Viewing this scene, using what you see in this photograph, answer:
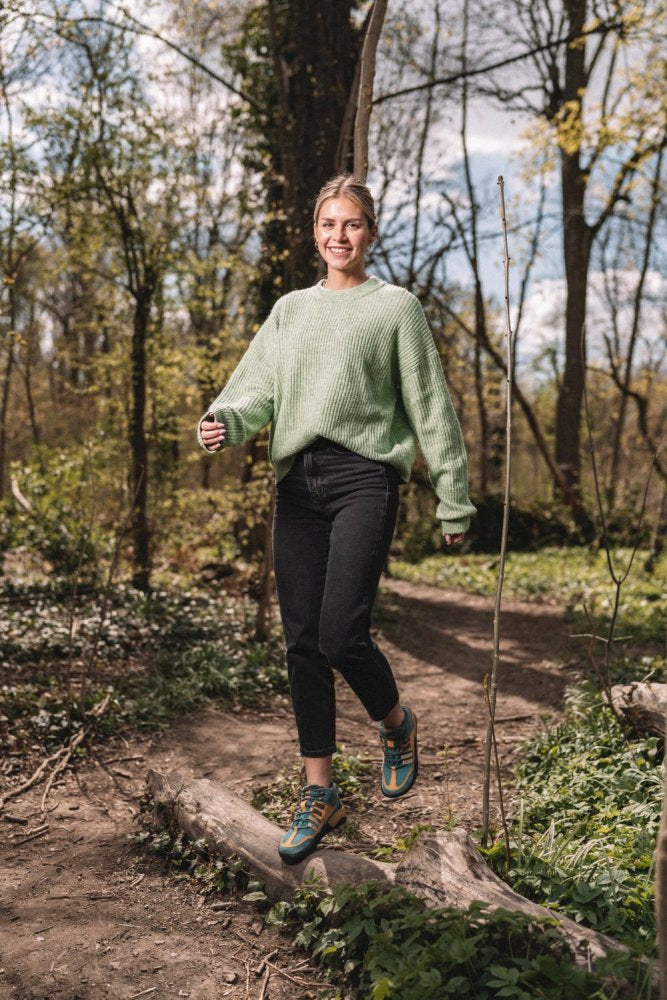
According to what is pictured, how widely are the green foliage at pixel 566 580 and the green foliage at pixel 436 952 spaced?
14.8 feet

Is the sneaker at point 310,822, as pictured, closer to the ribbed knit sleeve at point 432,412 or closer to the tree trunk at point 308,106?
the ribbed knit sleeve at point 432,412

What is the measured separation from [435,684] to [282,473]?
3886 mm

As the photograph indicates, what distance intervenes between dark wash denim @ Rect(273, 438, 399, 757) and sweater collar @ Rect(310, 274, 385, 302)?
50 centimetres

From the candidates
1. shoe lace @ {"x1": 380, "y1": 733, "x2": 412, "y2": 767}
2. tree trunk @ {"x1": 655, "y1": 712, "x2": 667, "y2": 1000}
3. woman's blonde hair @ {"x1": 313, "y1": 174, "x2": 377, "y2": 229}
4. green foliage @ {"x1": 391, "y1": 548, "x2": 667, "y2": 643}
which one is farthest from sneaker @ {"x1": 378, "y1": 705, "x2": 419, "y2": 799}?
green foliage @ {"x1": 391, "y1": 548, "x2": 667, "y2": 643}

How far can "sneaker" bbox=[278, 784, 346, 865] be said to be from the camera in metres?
2.69

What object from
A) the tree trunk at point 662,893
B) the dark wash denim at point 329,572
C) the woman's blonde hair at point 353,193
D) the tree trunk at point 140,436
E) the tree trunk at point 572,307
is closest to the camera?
the tree trunk at point 662,893

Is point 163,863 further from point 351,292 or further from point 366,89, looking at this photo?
point 366,89

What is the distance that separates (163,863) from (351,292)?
2.31 m

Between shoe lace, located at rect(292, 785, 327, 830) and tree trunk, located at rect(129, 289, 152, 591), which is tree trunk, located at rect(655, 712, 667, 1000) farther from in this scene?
tree trunk, located at rect(129, 289, 152, 591)

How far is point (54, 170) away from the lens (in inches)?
311

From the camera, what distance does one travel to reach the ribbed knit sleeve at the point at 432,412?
8.54 ft

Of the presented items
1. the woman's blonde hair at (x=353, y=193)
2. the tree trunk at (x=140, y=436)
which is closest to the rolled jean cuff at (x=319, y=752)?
the woman's blonde hair at (x=353, y=193)

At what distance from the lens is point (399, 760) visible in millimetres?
2852

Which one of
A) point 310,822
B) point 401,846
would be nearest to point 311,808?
point 310,822
